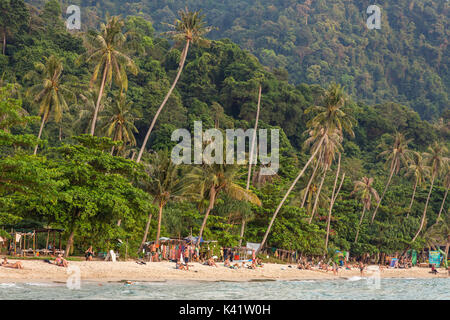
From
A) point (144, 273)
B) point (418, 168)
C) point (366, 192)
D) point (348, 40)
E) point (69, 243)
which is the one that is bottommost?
point (144, 273)

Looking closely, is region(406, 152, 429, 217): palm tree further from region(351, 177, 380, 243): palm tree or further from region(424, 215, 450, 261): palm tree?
region(351, 177, 380, 243): palm tree

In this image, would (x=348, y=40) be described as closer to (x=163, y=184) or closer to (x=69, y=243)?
(x=163, y=184)

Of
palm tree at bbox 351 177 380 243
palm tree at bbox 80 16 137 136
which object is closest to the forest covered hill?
palm tree at bbox 351 177 380 243

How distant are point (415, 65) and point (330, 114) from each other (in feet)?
451

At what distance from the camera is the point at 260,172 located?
5584 cm

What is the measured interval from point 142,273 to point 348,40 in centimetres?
15785

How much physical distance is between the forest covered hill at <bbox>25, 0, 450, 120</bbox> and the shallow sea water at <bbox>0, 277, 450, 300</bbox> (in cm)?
12542

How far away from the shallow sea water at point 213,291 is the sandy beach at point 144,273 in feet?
3.75

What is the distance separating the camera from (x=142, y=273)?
2944 centimetres

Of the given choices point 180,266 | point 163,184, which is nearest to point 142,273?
point 180,266

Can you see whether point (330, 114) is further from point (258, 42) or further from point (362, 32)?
point (362, 32)

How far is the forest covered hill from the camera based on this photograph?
161375mm
